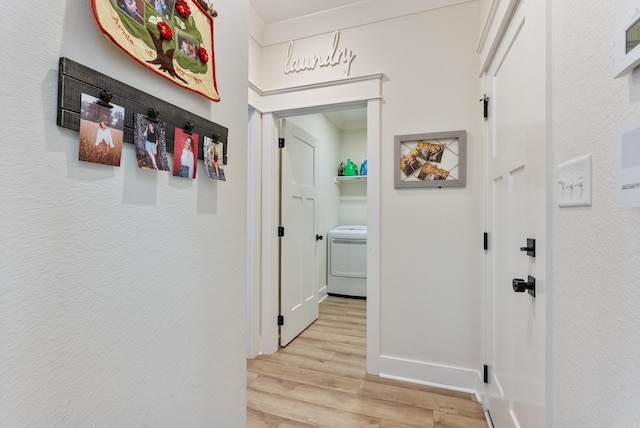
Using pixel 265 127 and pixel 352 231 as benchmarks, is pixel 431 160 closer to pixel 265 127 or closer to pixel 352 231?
pixel 265 127

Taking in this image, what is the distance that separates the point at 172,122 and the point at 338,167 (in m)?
3.72

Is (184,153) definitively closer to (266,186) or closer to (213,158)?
(213,158)

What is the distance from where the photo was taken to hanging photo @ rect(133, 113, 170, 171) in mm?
729

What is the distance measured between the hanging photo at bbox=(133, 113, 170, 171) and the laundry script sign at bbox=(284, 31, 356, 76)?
1716mm

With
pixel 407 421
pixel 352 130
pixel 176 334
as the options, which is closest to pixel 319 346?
pixel 407 421

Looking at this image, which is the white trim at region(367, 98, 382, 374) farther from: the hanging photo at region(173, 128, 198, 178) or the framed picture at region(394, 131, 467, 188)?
the hanging photo at region(173, 128, 198, 178)

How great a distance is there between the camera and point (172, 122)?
845 millimetres

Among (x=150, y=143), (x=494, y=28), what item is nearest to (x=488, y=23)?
(x=494, y=28)

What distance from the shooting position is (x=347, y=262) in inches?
152

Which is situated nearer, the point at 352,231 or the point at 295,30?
the point at 295,30

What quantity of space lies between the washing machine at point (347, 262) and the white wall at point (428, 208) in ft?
5.71

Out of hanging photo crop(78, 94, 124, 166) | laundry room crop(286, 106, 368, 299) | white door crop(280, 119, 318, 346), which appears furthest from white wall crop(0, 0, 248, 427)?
laundry room crop(286, 106, 368, 299)

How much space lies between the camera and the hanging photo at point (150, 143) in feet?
2.39

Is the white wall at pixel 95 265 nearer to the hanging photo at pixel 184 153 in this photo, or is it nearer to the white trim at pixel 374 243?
the hanging photo at pixel 184 153
